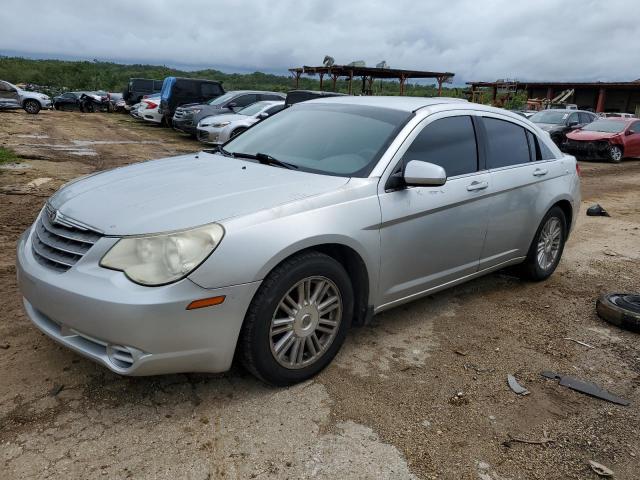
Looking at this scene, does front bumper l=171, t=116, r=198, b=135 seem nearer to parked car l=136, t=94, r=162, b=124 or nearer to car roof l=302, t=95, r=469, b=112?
parked car l=136, t=94, r=162, b=124

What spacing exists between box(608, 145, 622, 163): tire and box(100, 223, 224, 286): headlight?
57.9 ft

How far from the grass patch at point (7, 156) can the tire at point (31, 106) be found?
51.2 feet

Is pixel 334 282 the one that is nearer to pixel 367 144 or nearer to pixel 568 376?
pixel 367 144

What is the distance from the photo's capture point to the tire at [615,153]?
56.8 ft

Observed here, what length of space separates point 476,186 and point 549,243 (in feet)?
5.07

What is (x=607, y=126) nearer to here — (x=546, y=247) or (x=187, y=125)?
(x=187, y=125)

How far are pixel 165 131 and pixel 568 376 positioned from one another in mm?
18761

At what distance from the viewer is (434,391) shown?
325 centimetres

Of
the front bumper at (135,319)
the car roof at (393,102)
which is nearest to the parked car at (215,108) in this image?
the car roof at (393,102)

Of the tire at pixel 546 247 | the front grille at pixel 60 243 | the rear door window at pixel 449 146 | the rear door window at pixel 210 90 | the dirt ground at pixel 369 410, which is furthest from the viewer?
the rear door window at pixel 210 90

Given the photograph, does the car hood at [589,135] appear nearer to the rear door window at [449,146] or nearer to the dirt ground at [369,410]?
the dirt ground at [369,410]

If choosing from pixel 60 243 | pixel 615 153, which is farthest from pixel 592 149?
pixel 60 243

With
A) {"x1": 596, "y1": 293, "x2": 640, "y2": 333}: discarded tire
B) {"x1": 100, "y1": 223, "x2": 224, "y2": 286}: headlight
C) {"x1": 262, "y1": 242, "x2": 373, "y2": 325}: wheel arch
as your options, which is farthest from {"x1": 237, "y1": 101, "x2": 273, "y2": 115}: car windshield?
{"x1": 100, "y1": 223, "x2": 224, "y2": 286}: headlight

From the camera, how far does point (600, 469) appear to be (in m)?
2.66
